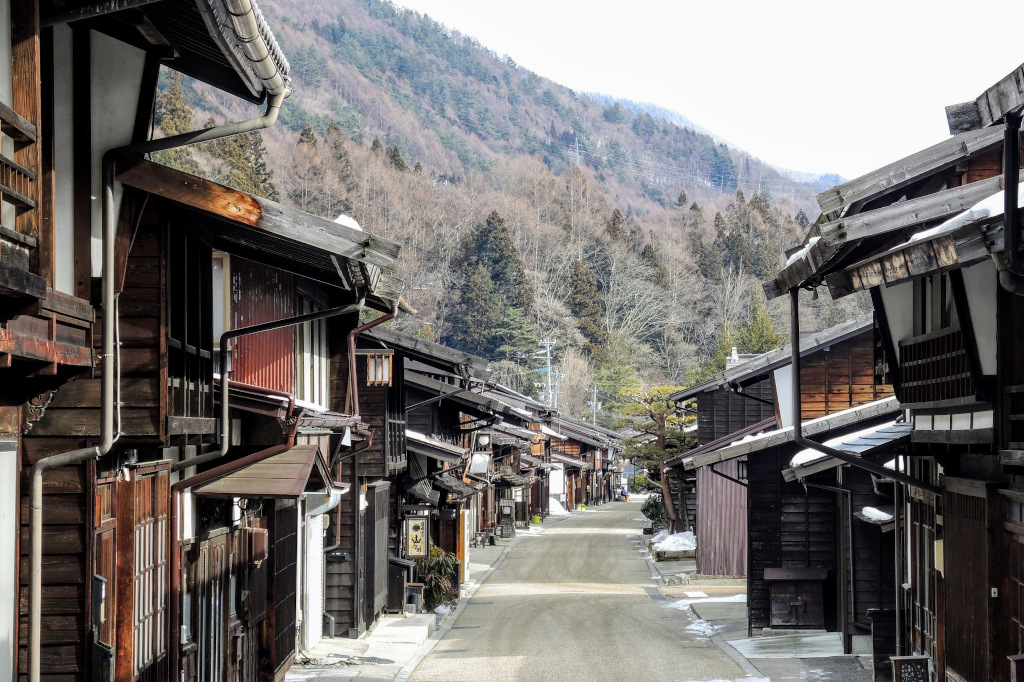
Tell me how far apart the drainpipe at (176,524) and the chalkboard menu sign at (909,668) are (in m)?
6.94

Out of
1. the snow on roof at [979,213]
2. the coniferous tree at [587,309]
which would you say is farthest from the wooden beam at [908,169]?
the coniferous tree at [587,309]

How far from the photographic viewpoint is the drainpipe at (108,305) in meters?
7.27

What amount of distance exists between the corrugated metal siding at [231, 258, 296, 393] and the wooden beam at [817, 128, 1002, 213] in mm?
6923

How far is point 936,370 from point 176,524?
7.53 meters

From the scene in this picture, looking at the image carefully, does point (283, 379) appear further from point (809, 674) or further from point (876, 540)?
point (876, 540)

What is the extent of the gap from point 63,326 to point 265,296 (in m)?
7.82

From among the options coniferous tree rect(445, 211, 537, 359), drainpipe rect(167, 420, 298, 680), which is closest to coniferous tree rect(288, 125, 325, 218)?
coniferous tree rect(445, 211, 537, 359)

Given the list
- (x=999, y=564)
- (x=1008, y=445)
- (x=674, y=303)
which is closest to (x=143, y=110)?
(x=1008, y=445)

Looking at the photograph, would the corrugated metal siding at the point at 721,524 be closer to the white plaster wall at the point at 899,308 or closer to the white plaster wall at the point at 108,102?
the white plaster wall at the point at 899,308

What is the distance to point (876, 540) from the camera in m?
19.4

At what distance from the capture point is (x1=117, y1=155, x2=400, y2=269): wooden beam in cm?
834

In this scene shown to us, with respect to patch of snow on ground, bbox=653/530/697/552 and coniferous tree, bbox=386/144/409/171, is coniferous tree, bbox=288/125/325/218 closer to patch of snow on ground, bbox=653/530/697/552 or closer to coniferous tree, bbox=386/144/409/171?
coniferous tree, bbox=386/144/409/171

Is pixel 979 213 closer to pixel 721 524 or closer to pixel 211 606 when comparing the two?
pixel 211 606

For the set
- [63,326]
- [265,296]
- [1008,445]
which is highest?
[265,296]
